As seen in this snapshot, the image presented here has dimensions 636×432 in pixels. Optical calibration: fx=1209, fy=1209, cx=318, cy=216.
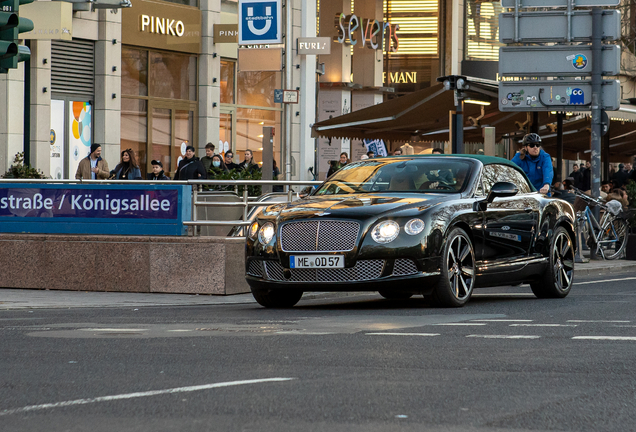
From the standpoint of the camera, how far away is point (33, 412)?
17.8 feet

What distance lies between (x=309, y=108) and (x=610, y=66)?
1621 centimetres

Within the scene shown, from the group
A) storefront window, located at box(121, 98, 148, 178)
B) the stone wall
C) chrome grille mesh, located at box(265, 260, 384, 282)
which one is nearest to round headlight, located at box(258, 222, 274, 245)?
chrome grille mesh, located at box(265, 260, 384, 282)

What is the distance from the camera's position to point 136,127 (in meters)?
28.6

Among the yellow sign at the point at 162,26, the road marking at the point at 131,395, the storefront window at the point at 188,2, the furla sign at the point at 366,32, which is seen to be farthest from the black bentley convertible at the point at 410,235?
the furla sign at the point at 366,32

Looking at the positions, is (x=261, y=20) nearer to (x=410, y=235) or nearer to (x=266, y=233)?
(x=266, y=233)

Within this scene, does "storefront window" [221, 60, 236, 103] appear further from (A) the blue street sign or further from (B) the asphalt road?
(B) the asphalt road

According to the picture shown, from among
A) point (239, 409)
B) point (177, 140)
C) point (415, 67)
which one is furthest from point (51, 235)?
point (415, 67)

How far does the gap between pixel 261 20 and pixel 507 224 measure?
35.4 feet

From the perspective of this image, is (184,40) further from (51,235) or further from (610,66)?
(51,235)

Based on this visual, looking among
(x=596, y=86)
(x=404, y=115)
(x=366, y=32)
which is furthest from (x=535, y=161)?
(x=366, y=32)

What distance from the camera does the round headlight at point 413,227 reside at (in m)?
10.5

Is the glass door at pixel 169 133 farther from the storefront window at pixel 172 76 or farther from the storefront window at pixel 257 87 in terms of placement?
the storefront window at pixel 257 87

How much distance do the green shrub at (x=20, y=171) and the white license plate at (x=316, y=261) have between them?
545 inches

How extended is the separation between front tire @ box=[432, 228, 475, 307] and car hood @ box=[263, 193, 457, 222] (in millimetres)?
400
